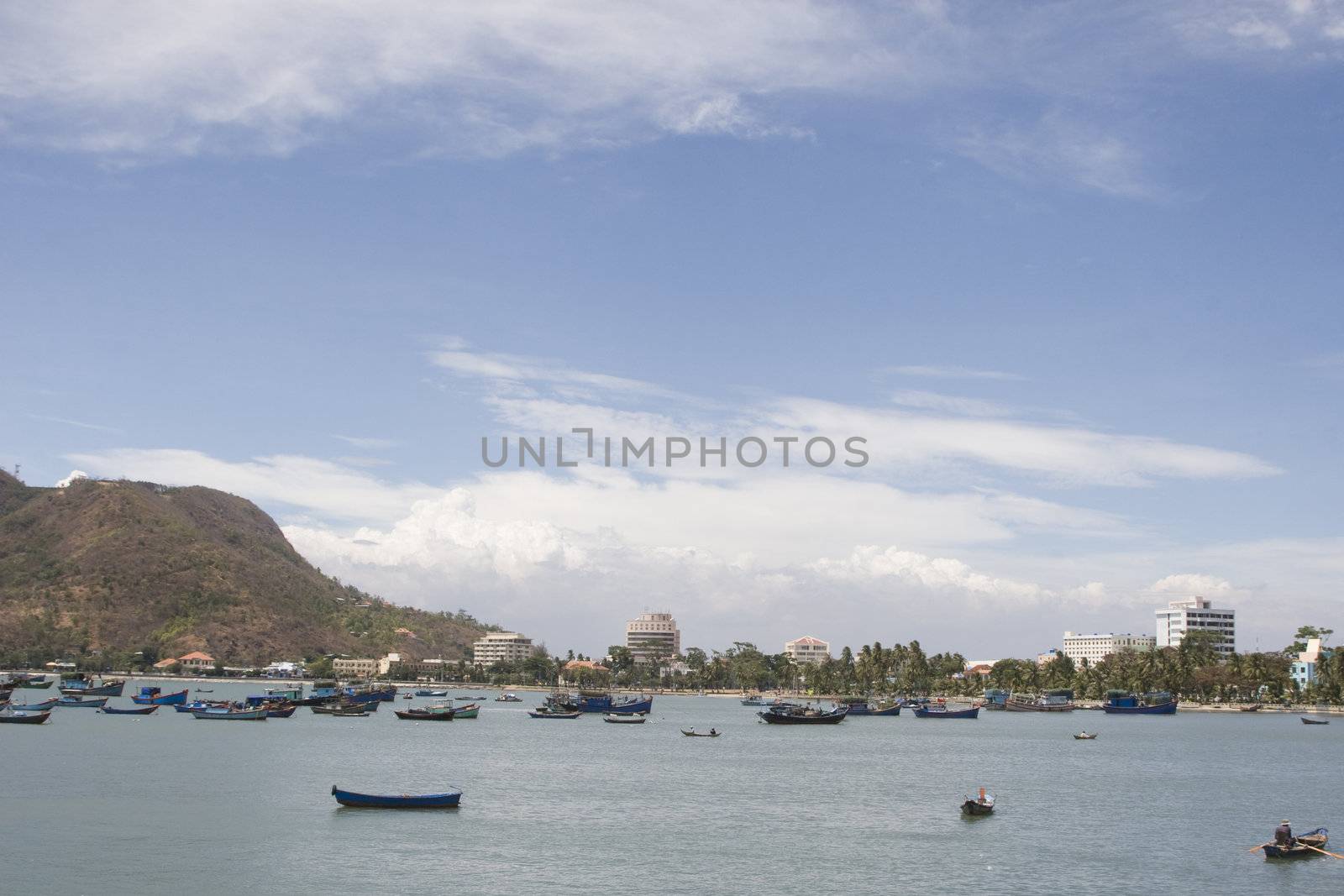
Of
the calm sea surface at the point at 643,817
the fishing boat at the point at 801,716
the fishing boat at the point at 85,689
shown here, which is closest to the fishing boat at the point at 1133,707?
the fishing boat at the point at 801,716

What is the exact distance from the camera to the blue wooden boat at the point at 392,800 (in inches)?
2335

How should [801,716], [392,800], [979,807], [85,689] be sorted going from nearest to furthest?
1. [392,800]
2. [979,807]
3. [801,716]
4. [85,689]

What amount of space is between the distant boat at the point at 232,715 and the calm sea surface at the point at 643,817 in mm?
16271

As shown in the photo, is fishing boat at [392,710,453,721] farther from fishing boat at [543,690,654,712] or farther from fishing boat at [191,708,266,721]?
fishing boat at [543,690,654,712]

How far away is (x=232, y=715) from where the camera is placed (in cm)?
13225

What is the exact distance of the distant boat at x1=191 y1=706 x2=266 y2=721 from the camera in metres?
132

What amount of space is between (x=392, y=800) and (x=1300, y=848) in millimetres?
41247

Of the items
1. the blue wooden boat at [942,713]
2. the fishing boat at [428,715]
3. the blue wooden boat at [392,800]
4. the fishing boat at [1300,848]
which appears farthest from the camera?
the blue wooden boat at [942,713]

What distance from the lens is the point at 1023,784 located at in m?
80.9

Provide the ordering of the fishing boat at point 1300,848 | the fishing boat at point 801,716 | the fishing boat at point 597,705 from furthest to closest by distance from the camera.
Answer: the fishing boat at point 597,705 → the fishing boat at point 801,716 → the fishing boat at point 1300,848

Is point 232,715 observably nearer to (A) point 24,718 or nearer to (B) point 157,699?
(A) point 24,718

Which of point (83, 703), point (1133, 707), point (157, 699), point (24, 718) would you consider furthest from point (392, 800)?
point (1133, 707)

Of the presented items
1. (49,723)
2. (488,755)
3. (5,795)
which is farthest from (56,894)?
(49,723)

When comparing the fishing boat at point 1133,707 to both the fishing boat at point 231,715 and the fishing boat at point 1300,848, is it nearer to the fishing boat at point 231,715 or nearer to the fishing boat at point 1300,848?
the fishing boat at point 231,715
